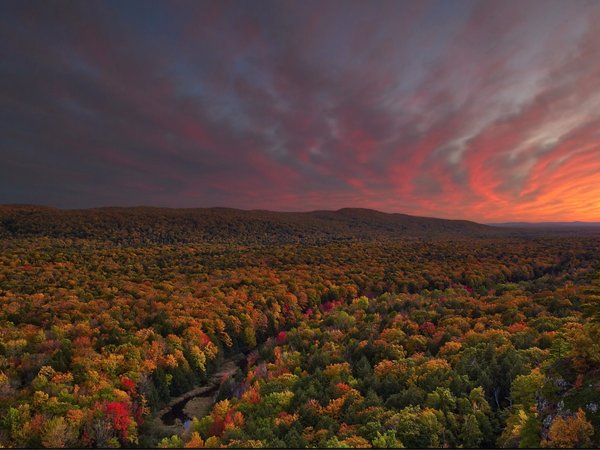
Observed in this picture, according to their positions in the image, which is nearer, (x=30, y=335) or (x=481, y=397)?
(x=481, y=397)

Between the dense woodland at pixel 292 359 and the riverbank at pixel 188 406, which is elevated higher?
the dense woodland at pixel 292 359

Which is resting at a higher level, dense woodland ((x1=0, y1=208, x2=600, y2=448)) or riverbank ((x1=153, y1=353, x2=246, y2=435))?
dense woodland ((x1=0, y1=208, x2=600, y2=448))

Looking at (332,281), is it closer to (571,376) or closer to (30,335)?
(30,335)

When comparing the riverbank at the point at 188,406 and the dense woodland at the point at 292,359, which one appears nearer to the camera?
the dense woodland at the point at 292,359

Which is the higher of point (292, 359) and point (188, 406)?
point (292, 359)

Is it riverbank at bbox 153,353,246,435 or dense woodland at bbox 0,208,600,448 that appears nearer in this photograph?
dense woodland at bbox 0,208,600,448

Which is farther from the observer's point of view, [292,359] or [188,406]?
[292,359]

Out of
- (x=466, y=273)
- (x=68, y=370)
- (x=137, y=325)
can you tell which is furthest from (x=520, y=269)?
(x=68, y=370)

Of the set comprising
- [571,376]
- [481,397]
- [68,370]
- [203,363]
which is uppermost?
[571,376]
